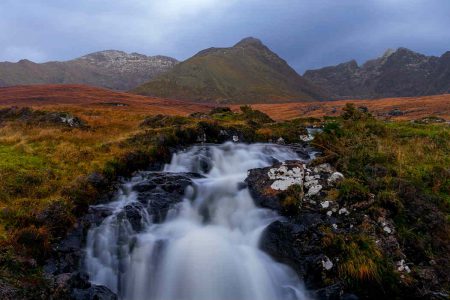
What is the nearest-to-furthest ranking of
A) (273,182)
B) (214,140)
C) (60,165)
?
(273,182) → (60,165) → (214,140)

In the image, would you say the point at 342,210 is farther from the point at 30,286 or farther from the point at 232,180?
the point at 30,286

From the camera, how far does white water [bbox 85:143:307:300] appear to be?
11.2 m

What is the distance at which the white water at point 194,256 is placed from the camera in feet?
36.9

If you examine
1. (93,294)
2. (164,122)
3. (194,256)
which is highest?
(164,122)

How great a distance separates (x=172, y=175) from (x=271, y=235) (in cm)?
580

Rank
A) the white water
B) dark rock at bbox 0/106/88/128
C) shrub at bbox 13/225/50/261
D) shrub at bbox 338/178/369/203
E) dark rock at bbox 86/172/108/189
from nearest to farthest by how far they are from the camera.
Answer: shrub at bbox 13/225/50/261 → the white water → shrub at bbox 338/178/369/203 → dark rock at bbox 86/172/108/189 → dark rock at bbox 0/106/88/128

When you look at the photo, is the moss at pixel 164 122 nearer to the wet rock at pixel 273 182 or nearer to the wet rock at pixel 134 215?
the wet rock at pixel 273 182

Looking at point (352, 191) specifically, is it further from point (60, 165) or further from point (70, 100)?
point (70, 100)

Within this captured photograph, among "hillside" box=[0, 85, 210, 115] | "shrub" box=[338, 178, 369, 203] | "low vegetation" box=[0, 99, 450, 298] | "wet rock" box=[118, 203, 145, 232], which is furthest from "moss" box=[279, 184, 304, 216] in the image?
"hillside" box=[0, 85, 210, 115]

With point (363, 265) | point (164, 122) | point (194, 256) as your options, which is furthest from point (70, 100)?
point (363, 265)

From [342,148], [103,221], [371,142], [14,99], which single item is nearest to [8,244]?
[103,221]

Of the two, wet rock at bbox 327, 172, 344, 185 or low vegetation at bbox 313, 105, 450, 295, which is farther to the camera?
wet rock at bbox 327, 172, 344, 185

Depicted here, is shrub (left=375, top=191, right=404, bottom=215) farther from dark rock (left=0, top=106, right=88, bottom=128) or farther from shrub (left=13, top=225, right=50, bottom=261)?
dark rock (left=0, top=106, right=88, bottom=128)

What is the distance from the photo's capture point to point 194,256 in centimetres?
1222
